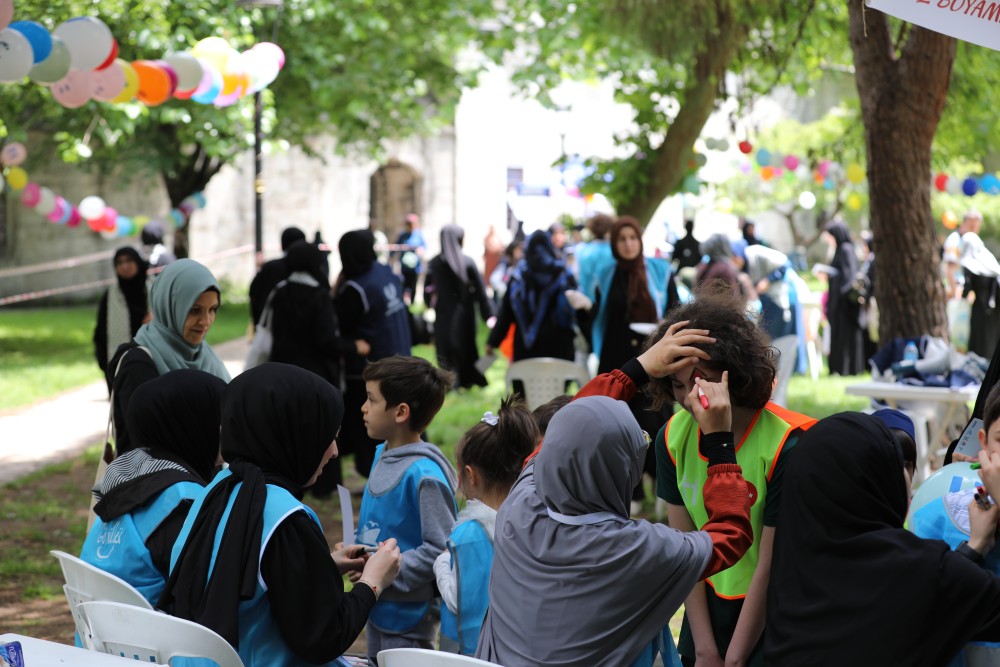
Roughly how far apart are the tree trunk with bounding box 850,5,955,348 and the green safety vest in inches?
196

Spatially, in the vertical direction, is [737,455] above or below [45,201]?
below

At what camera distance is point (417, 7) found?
16.8m

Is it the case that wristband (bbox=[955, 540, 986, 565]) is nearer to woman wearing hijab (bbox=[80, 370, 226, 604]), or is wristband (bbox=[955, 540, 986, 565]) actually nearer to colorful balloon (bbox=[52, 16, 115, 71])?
woman wearing hijab (bbox=[80, 370, 226, 604])

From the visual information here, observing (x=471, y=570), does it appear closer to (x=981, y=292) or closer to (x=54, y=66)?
(x=54, y=66)

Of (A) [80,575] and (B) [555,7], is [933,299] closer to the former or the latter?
(A) [80,575]

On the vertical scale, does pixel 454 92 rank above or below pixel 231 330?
above

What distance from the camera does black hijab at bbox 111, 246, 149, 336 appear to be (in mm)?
9109

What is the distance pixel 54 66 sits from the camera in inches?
239

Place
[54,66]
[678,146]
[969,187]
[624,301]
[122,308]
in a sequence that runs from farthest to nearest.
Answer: [969,187], [678,146], [122,308], [624,301], [54,66]

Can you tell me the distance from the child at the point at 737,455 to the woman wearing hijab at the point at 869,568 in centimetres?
33

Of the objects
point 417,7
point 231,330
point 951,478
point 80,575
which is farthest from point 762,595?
point 231,330

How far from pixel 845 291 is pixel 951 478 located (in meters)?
12.0

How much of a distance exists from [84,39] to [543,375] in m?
3.59

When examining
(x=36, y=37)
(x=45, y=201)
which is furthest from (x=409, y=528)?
(x=45, y=201)
